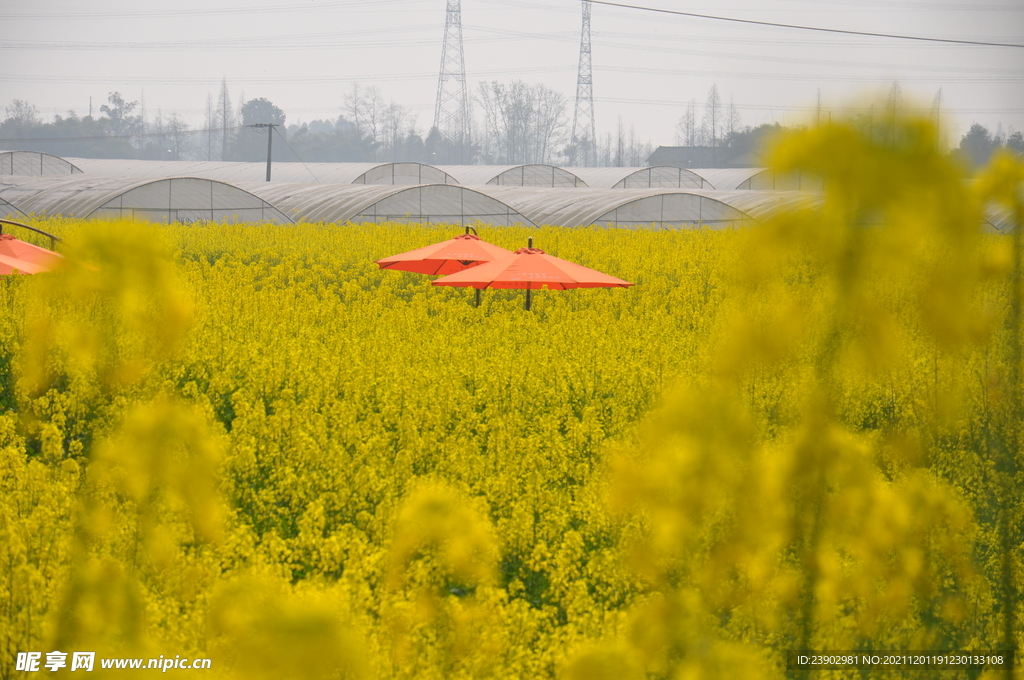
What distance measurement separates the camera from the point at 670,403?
120 inches

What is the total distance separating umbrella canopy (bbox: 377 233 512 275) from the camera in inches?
428

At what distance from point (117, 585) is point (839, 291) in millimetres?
2387

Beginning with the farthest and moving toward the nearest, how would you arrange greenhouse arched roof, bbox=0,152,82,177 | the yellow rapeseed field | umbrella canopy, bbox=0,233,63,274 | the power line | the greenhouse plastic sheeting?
the power line → the greenhouse plastic sheeting → greenhouse arched roof, bbox=0,152,82,177 → umbrella canopy, bbox=0,233,63,274 → the yellow rapeseed field

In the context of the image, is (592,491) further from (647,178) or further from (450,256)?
(647,178)

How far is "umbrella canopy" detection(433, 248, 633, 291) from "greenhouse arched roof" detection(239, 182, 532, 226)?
12.8 meters

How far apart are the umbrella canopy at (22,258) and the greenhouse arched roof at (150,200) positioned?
13515 mm

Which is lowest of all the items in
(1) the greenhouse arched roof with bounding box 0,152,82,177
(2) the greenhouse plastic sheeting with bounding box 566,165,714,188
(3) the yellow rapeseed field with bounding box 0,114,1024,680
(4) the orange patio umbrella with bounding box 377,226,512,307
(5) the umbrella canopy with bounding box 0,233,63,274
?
(3) the yellow rapeseed field with bounding box 0,114,1024,680

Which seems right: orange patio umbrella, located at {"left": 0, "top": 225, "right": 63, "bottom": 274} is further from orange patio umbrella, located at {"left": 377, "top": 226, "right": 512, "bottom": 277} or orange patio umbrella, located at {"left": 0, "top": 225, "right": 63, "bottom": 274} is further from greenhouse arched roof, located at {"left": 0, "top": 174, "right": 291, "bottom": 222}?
greenhouse arched roof, located at {"left": 0, "top": 174, "right": 291, "bottom": 222}

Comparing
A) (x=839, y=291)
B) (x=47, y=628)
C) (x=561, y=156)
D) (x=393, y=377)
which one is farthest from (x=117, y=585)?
(x=561, y=156)

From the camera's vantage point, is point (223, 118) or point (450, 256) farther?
point (223, 118)

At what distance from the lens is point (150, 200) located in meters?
20.9

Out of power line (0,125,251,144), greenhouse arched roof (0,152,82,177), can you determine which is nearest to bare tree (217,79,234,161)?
power line (0,125,251,144)

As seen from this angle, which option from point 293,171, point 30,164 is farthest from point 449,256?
point 293,171

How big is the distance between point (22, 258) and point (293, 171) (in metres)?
37.0
